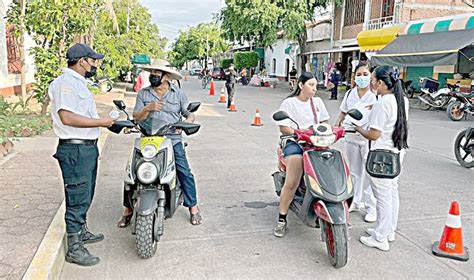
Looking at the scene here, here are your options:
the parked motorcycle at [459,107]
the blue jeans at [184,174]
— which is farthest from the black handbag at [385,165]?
the parked motorcycle at [459,107]

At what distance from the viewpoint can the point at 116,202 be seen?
5.41 meters

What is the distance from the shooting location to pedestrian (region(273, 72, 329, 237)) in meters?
4.25

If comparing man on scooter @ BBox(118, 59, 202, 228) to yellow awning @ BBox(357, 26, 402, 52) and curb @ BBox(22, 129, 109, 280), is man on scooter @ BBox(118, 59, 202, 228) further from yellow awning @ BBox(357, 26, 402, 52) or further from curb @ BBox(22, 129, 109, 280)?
yellow awning @ BBox(357, 26, 402, 52)

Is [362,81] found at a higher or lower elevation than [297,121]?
higher

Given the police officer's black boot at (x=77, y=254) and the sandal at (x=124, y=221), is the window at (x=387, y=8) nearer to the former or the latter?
the sandal at (x=124, y=221)

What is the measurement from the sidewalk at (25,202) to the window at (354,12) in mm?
22449

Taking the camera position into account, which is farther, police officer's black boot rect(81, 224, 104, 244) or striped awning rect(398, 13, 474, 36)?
striped awning rect(398, 13, 474, 36)

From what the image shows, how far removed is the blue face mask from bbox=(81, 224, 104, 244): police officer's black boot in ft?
10.6

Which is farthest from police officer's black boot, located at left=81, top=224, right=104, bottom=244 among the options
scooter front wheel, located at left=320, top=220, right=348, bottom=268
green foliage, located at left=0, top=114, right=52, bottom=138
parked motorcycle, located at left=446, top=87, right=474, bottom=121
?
parked motorcycle, located at left=446, top=87, right=474, bottom=121

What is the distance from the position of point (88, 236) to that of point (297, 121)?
2357mm

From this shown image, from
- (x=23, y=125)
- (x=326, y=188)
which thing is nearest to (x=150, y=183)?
(x=326, y=188)

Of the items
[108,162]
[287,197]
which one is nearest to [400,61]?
[108,162]

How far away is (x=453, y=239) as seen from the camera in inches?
159

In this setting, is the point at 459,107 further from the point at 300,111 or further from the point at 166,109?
the point at 166,109
